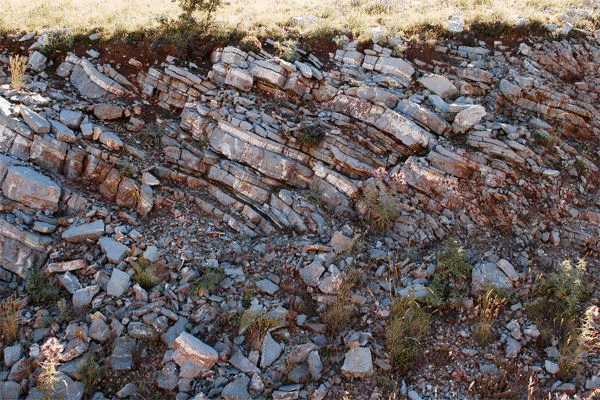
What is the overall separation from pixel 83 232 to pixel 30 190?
3.70 feet

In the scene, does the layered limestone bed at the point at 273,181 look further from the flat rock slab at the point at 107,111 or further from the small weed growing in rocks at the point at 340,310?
the small weed growing in rocks at the point at 340,310

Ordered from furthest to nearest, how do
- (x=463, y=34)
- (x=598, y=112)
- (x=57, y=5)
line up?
1. (x=57, y=5)
2. (x=463, y=34)
3. (x=598, y=112)

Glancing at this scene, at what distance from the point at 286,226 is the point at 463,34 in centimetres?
611

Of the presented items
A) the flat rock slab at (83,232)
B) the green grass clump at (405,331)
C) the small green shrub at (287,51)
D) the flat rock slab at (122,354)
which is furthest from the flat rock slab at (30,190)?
the green grass clump at (405,331)

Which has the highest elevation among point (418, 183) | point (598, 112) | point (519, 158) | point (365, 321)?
point (598, 112)

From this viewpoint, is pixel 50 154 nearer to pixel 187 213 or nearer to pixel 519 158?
pixel 187 213

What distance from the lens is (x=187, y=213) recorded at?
7.50m

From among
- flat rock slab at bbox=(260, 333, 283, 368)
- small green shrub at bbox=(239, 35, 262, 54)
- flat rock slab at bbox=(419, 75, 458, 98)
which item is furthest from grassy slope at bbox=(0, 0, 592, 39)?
flat rock slab at bbox=(260, 333, 283, 368)

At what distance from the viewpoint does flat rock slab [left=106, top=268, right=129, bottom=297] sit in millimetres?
6355

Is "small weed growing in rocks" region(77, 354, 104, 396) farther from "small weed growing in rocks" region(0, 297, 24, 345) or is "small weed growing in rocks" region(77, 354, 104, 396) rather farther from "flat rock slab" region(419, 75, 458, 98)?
"flat rock slab" region(419, 75, 458, 98)

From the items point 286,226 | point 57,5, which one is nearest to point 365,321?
point 286,226

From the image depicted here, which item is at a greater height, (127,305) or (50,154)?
(50,154)

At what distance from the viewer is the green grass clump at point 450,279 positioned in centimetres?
620

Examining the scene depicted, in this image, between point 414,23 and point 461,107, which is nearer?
point 461,107
